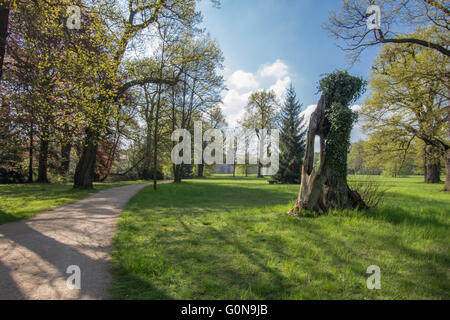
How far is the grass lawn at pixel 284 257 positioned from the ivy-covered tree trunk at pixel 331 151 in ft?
2.17

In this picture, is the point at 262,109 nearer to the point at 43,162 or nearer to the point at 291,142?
the point at 291,142

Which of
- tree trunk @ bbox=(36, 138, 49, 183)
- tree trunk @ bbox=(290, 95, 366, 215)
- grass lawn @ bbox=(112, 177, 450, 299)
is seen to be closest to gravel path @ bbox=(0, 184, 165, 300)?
grass lawn @ bbox=(112, 177, 450, 299)

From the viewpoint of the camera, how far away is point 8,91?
8.23 m

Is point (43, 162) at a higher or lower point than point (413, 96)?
lower

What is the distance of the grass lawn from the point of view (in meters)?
2.78

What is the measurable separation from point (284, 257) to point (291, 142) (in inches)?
883

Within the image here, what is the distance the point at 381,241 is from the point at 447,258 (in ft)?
3.16

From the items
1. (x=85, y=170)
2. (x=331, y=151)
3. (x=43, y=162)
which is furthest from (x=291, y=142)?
(x=43, y=162)

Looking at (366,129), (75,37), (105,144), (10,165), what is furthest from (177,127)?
(366,129)

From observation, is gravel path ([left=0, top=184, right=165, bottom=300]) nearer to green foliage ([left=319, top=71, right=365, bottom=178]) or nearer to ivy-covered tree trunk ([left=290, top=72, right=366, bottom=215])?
ivy-covered tree trunk ([left=290, top=72, right=366, bottom=215])

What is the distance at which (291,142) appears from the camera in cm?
2481

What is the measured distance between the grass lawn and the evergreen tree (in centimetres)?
1839

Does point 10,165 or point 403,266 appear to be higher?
point 10,165
